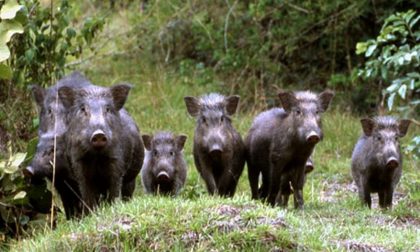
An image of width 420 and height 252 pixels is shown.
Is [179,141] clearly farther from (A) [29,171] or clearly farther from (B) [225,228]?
(B) [225,228]

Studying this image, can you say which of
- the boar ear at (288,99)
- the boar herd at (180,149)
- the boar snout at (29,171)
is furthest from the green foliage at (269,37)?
the boar snout at (29,171)

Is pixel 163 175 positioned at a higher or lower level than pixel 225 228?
higher

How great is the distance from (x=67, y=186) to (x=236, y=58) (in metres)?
7.96

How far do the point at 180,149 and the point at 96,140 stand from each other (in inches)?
112

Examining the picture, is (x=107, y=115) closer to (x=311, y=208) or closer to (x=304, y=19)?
(x=311, y=208)

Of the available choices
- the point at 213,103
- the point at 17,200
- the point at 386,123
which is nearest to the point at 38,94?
the point at 17,200

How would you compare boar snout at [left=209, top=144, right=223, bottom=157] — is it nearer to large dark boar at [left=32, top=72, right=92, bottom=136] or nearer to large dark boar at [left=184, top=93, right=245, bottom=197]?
large dark boar at [left=184, top=93, right=245, bottom=197]

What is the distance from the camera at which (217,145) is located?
961 cm

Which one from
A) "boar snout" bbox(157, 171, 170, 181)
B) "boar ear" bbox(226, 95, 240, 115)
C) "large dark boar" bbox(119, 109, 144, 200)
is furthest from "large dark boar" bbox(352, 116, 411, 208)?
"large dark boar" bbox(119, 109, 144, 200)

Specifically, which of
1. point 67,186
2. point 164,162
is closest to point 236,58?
point 164,162

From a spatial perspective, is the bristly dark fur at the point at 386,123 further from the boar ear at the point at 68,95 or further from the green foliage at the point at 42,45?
the boar ear at the point at 68,95

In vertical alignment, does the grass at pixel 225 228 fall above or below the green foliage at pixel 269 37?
below

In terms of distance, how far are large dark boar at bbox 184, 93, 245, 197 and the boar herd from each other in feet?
0.03

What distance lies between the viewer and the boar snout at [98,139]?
8.09 meters
